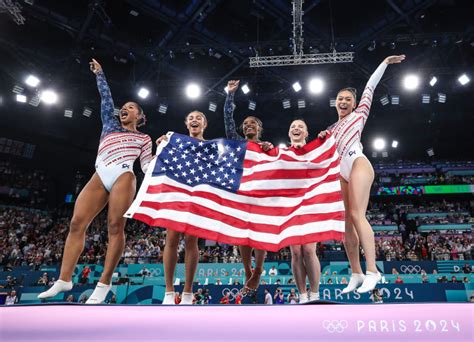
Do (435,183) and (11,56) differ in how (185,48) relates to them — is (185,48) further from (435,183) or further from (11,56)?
(435,183)

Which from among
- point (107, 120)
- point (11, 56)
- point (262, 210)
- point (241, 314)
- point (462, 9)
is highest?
point (462, 9)

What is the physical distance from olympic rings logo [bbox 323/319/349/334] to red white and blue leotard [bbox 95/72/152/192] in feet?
9.62

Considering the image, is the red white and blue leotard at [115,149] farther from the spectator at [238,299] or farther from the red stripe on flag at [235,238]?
the spectator at [238,299]

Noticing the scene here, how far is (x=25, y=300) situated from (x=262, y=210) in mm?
9633

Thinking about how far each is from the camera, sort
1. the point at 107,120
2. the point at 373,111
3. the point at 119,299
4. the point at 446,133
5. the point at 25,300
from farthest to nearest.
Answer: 1. the point at 446,133
2. the point at 373,111
3. the point at 25,300
4. the point at 119,299
5. the point at 107,120

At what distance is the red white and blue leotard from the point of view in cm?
454

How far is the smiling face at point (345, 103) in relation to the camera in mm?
4773

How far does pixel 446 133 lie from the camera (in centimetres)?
2238

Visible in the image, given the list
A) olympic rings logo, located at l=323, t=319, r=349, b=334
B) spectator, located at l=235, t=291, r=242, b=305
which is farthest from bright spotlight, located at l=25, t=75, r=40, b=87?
olympic rings logo, located at l=323, t=319, r=349, b=334

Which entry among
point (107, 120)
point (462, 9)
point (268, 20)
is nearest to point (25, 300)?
point (107, 120)

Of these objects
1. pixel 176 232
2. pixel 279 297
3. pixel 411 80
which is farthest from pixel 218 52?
pixel 176 232

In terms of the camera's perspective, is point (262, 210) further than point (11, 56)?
No

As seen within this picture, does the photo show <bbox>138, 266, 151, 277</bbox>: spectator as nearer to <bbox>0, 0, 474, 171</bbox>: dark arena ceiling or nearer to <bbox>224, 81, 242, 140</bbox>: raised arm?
<bbox>0, 0, 474, 171</bbox>: dark arena ceiling

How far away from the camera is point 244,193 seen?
452 centimetres
